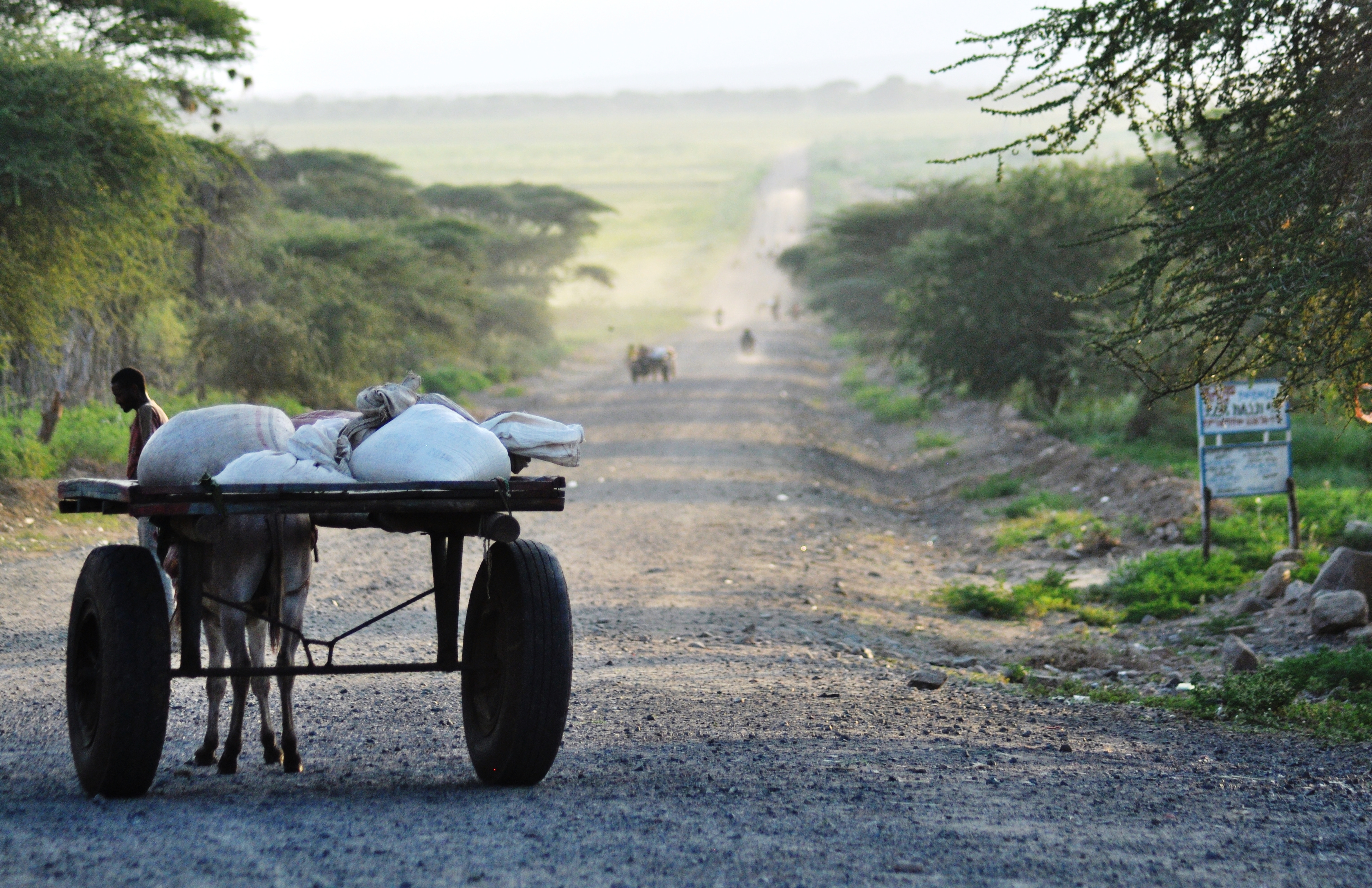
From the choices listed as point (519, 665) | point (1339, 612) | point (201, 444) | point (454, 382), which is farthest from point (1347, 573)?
point (454, 382)

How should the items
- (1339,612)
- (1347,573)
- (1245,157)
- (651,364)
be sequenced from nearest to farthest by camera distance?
1. (1245,157)
2. (1339,612)
3. (1347,573)
4. (651,364)

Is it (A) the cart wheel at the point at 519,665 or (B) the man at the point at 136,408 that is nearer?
(A) the cart wheel at the point at 519,665

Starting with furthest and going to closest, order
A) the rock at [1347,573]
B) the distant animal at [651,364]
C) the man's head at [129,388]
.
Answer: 1. the distant animal at [651,364]
2. the rock at [1347,573]
3. the man's head at [129,388]

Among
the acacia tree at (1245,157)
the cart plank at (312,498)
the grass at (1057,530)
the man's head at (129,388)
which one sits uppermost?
the acacia tree at (1245,157)

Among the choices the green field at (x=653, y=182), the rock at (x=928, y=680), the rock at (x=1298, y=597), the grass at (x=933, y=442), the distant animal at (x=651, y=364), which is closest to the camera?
the rock at (x=928, y=680)

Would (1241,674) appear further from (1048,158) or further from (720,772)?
(1048,158)

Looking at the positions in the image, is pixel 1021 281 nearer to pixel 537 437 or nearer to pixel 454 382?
pixel 454 382

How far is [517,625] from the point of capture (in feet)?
16.1

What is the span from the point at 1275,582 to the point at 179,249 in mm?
17438

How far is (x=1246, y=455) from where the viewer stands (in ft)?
36.0

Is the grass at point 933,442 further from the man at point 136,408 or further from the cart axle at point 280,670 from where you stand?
the cart axle at point 280,670

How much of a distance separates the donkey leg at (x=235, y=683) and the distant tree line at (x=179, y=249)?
900 cm

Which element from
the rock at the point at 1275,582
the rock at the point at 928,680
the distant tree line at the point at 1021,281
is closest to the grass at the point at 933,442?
the distant tree line at the point at 1021,281

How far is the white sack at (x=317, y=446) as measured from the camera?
4.87m
